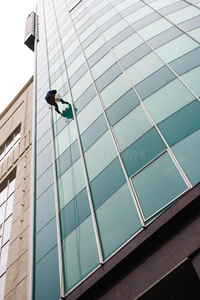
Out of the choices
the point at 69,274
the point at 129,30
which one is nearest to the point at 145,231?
the point at 69,274

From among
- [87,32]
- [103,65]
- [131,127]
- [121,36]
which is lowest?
[131,127]

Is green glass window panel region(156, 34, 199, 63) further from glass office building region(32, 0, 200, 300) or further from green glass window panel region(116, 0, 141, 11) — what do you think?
green glass window panel region(116, 0, 141, 11)

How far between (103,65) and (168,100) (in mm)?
6528

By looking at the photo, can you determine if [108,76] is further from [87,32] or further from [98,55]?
[87,32]

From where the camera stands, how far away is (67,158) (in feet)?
47.0

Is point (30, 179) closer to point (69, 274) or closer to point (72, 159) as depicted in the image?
point (72, 159)

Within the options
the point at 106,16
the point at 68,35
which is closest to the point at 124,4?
the point at 106,16

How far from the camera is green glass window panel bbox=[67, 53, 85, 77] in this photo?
63.6ft

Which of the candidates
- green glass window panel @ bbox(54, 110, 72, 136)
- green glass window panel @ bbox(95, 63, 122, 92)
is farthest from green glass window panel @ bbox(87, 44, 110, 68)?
green glass window panel @ bbox(54, 110, 72, 136)

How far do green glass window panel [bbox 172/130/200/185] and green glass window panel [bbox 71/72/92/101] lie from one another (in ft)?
27.8

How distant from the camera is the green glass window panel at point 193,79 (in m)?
11.5

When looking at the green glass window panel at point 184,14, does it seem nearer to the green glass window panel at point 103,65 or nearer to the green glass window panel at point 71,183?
the green glass window panel at point 103,65

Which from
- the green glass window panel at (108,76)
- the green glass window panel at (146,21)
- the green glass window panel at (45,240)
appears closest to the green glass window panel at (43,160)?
the green glass window panel at (45,240)

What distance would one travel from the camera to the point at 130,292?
318 inches
